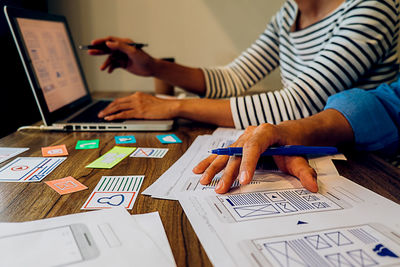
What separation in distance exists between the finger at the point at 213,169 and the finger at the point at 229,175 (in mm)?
21

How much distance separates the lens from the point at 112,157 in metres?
0.60

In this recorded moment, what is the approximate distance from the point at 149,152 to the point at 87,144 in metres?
0.16

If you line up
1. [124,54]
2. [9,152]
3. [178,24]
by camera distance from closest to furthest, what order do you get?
1. [9,152]
2. [124,54]
3. [178,24]

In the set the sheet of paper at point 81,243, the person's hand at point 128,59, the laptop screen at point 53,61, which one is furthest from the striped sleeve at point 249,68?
the sheet of paper at point 81,243

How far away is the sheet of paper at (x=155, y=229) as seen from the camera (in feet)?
1.04

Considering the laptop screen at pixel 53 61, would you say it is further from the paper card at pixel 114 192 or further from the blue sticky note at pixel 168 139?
the paper card at pixel 114 192

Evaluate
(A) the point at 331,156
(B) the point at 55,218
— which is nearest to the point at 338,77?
(A) the point at 331,156

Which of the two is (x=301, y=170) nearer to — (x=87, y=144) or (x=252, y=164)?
(x=252, y=164)

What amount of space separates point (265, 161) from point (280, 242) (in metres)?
0.27

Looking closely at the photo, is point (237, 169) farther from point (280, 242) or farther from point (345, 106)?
point (345, 106)

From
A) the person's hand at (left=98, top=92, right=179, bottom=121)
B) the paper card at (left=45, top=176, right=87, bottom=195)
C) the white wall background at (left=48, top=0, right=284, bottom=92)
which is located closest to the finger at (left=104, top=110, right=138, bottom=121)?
the person's hand at (left=98, top=92, right=179, bottom=121)

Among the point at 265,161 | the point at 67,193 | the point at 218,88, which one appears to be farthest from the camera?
the point at 218,88

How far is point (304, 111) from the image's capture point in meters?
0.81

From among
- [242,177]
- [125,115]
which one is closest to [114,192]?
[242,177]
